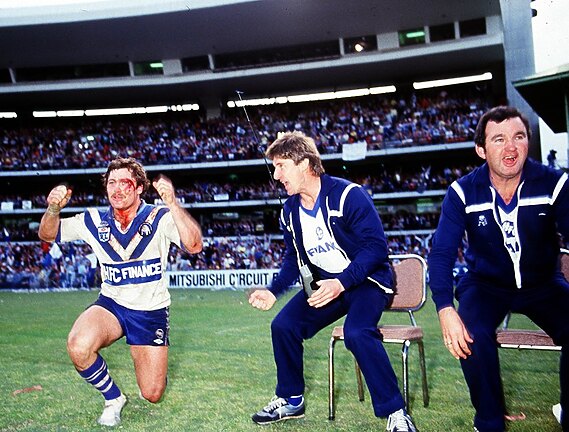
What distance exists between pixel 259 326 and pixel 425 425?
6707 millimetres

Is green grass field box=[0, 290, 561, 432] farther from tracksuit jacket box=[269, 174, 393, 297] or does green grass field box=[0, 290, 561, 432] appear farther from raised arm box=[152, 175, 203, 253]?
raised arm box=[152, 175, 203, 253]

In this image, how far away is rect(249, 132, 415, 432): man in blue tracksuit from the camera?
13.7ft

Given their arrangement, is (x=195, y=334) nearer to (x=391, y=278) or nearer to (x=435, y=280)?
(x=391, y=278)

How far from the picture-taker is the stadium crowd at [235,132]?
3412 cm

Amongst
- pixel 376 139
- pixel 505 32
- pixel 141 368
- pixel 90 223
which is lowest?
pixel 141 368

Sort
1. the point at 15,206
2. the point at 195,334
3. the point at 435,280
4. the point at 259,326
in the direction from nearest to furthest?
the point at 435,280 < the point at 195,334 < the point at 259,326 < the point at 15,206

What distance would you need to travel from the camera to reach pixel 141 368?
4828mm

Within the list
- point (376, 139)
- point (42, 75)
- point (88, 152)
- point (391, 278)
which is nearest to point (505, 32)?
point (376, 139)

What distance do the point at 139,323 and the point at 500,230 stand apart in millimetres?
2734

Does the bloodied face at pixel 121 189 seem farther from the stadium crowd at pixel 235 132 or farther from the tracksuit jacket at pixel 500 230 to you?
the stadium crowd at pixel 235 132

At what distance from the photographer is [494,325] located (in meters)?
3.66

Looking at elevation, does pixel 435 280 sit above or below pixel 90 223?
below

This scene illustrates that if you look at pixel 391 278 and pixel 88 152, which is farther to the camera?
pixel 88 152

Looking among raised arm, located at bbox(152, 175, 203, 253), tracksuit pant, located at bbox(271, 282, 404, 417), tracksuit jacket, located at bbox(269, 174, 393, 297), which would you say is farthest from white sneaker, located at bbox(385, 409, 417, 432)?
raised arm, located at bbox(152, 175, 203, 253)
